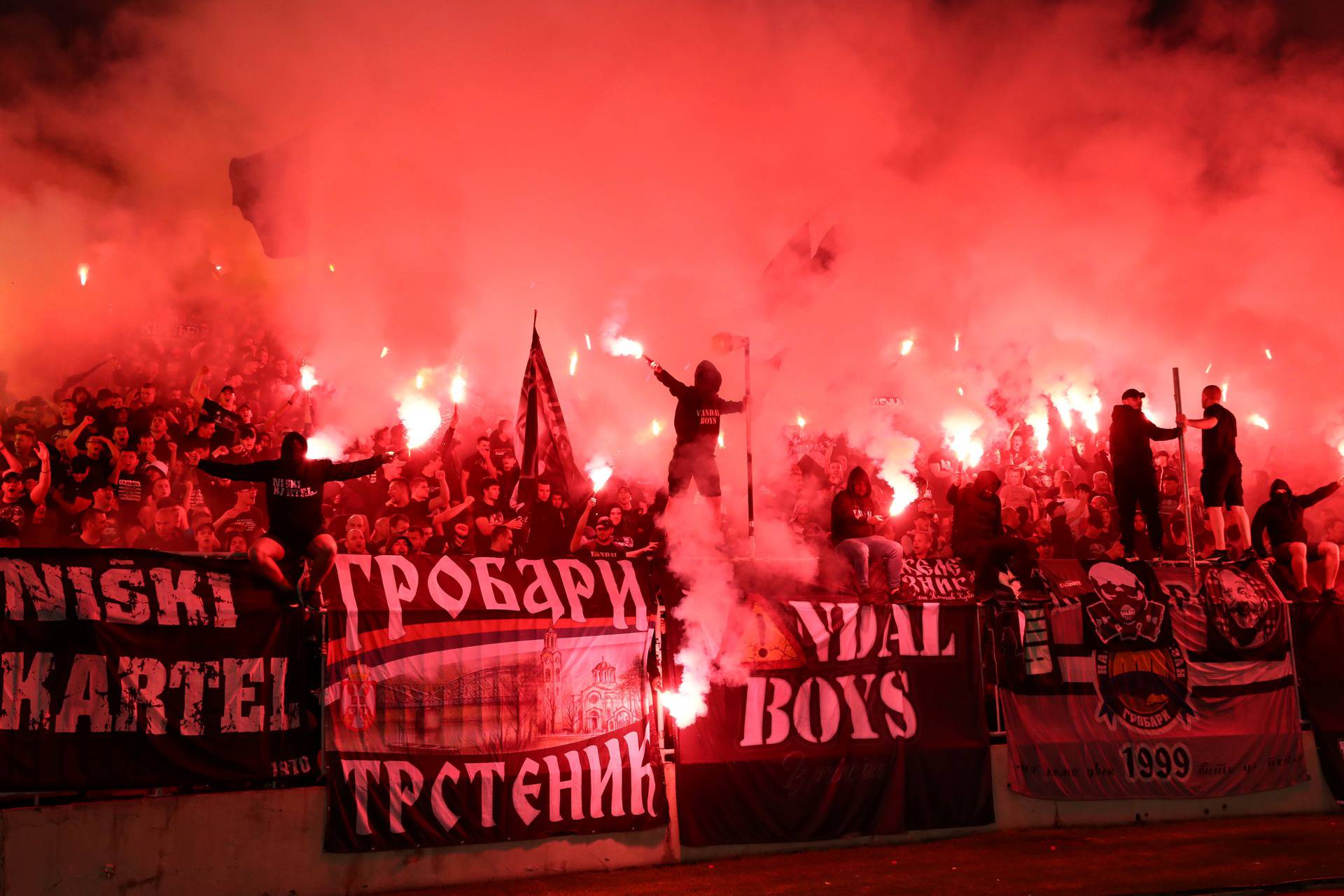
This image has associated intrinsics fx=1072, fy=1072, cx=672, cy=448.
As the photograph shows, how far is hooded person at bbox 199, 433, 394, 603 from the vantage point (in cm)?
721

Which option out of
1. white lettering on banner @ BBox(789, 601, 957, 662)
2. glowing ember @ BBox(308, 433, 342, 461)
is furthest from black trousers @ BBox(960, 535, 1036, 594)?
glowing ember @ BBox(308, 433, 342, 461)

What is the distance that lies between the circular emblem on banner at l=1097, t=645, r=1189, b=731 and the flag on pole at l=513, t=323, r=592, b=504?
528cm

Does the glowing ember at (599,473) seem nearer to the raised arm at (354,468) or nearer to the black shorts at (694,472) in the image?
the black shorts at (694,472)

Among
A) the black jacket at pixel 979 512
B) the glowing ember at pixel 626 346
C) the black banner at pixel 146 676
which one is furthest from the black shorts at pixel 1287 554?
the black banner at pixel 146 676

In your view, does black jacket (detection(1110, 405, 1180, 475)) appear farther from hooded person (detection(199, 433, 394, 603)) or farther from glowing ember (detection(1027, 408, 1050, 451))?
hooded person (detection(199, 433, 394, 603))

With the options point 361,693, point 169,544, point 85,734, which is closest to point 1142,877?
point 361,693

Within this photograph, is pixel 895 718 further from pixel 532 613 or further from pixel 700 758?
pixel 532 613

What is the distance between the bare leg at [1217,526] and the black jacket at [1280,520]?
34 cm

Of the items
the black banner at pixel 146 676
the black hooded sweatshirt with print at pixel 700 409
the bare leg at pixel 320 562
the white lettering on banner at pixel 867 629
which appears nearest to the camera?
the black banner at pixel 146 676

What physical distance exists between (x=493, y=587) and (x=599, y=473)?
5518mm

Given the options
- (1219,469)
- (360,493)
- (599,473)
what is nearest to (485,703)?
(360,493)

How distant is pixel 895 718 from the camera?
8.94 m

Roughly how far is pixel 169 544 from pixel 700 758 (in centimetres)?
437

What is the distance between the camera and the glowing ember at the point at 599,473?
42.4 feet
